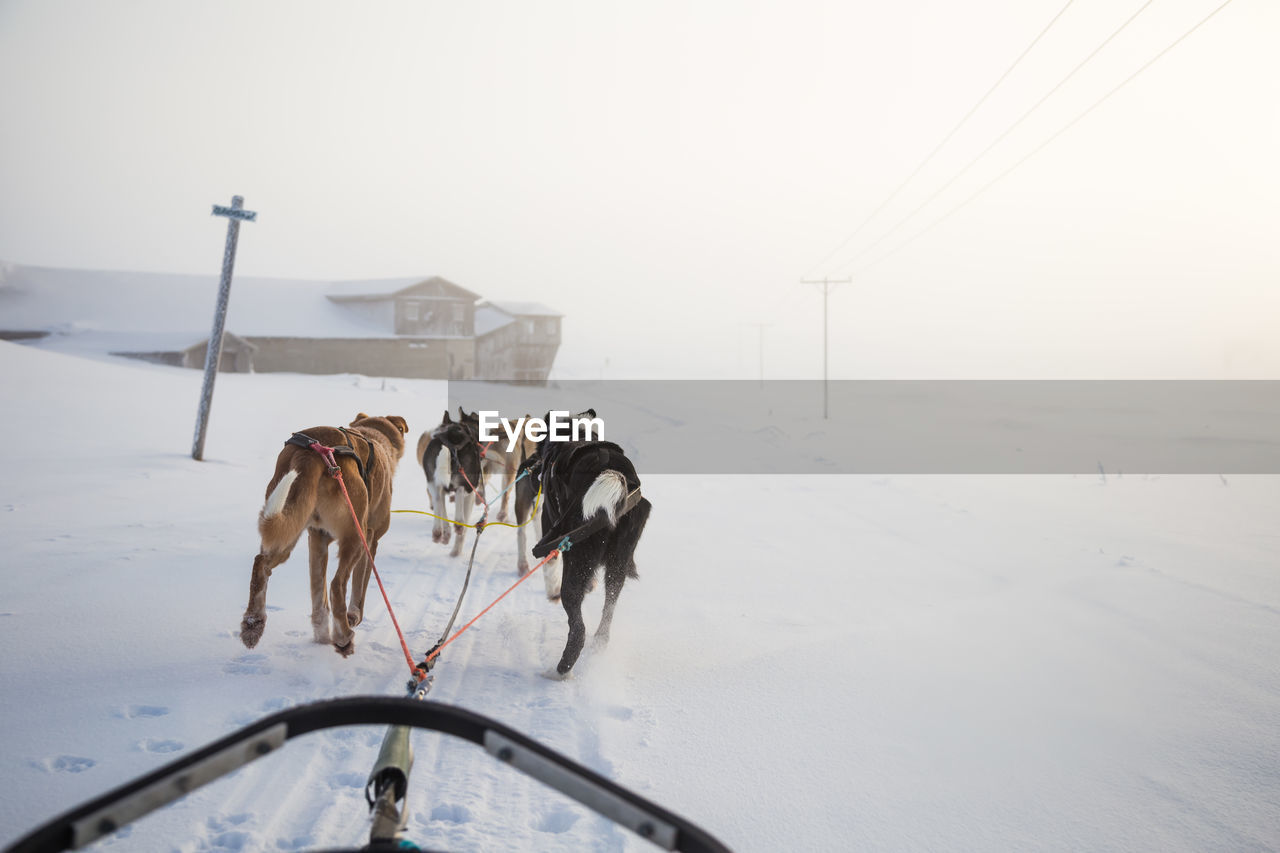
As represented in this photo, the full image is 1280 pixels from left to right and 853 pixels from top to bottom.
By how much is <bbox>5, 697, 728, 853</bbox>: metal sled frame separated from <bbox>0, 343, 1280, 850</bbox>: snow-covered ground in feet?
5.39

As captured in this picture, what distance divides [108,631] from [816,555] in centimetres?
662

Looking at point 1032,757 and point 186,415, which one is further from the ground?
point 186,415

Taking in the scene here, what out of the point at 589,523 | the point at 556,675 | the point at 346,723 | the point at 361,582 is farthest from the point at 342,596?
the point at 346,723

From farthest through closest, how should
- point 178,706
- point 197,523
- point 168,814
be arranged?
point 197,523 → point 178,706 → point 168,814

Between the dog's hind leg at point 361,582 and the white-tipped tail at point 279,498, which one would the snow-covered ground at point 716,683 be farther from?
the white-tipped tail at point 279,498

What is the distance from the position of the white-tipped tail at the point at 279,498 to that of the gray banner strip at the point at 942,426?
39.3 ft

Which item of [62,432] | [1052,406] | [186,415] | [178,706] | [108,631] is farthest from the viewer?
[1052,406]

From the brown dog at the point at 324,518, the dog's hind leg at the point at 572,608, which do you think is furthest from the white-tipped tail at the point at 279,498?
the dog's hind leg at the point at 572,608

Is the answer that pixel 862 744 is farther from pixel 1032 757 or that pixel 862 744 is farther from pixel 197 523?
pixel 197 523

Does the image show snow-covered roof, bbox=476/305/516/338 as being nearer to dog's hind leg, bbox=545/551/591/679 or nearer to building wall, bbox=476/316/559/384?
building wall, bbox=476/316/559/384

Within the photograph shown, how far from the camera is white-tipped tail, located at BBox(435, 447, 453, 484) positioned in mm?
7203

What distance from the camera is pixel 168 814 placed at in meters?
2.62

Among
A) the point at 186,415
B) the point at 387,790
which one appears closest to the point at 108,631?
the point at 387,790

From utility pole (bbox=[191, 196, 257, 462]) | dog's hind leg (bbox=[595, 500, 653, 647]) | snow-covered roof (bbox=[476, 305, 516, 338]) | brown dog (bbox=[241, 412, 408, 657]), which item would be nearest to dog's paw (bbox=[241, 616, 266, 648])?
brown dog (bbox=[241, 412, 408, 657])
